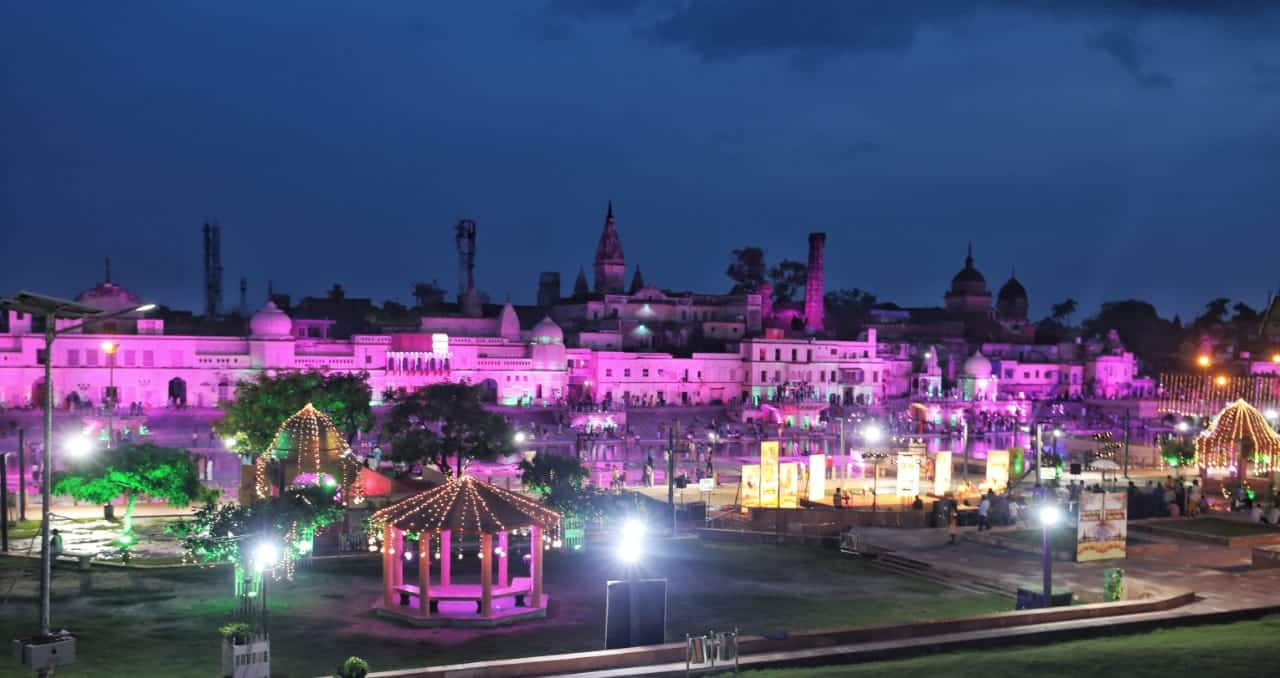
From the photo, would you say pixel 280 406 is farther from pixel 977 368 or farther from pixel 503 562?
pixel 977 368

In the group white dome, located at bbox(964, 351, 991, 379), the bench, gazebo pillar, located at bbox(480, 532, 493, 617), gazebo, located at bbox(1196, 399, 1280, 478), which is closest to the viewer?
gazebo pillar, located at bbox(480, 532, 493, 617)

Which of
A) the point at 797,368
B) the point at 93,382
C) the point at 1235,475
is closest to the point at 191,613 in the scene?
the point at 1235,475

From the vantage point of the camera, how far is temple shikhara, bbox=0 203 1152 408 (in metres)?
60.9

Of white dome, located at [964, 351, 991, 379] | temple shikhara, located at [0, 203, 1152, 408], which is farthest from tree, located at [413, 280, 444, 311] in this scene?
white dome, located at [964, 351, 991, 379]

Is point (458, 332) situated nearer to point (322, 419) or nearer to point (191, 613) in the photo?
point (322, 419)

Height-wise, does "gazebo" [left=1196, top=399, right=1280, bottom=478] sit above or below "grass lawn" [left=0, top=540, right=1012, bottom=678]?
above

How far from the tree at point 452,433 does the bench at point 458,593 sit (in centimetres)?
1420

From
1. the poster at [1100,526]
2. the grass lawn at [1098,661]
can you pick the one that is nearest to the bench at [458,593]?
the grass lawn at [1098,661]

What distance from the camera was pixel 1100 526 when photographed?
26.5 meters

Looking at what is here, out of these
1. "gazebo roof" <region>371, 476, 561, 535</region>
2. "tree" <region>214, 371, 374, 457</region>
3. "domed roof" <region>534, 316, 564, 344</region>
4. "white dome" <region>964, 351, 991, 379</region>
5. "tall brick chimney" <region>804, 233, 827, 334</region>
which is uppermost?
"tall brick chimney" <region>804, 233, 827, 334</region>

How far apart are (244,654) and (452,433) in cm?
2354

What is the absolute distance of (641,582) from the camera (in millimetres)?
17516

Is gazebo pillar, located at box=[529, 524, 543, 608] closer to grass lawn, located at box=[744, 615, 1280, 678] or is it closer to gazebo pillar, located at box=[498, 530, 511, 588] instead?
gazebo pillar, located at box=[498, 530, 511, 588]

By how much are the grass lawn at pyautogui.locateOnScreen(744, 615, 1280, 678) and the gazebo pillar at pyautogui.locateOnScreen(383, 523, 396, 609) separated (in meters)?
7.19
